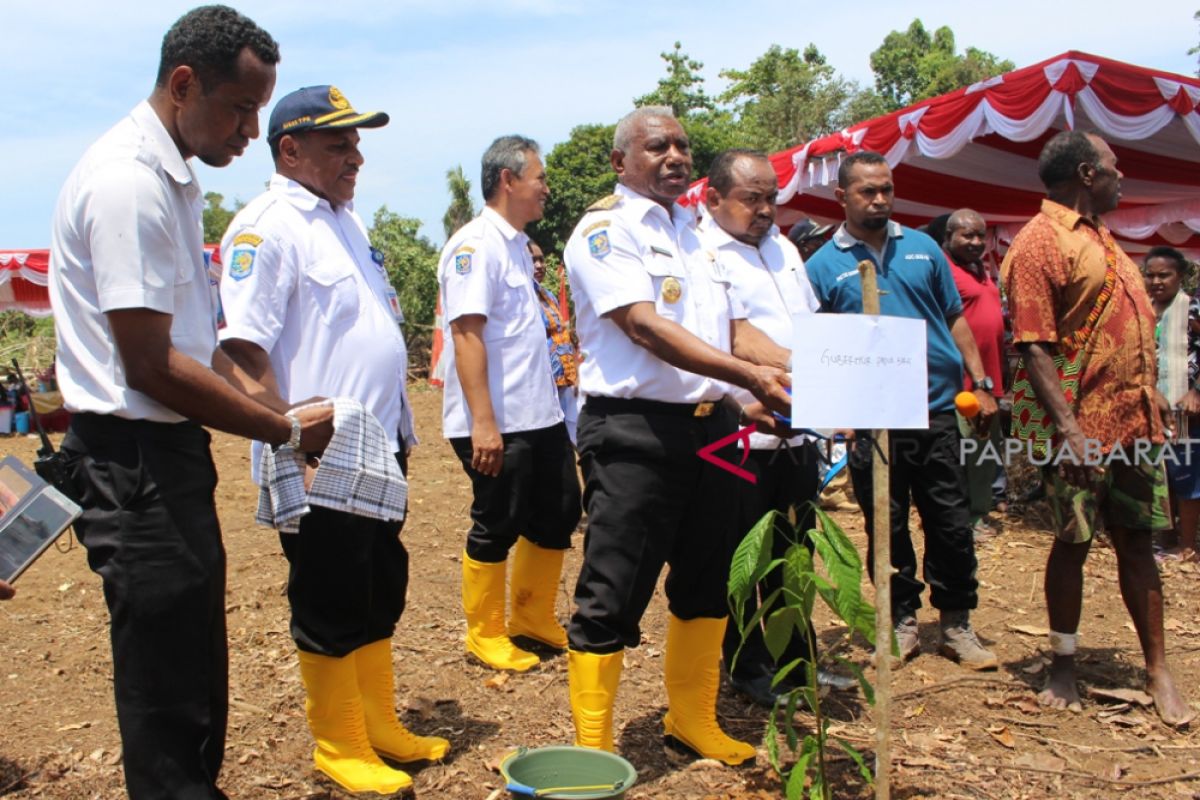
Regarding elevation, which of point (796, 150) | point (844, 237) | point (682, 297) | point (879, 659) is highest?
point (796, 150)

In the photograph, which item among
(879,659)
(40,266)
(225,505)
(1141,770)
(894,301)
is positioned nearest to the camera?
(879,659)

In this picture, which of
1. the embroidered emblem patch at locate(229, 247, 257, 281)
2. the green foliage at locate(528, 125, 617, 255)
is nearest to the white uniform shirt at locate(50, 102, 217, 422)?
the embroidered emblem patch at locate(229, 247, 257, 281)

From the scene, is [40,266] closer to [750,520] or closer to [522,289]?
[522,289]

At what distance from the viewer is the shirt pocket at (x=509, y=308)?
439cm

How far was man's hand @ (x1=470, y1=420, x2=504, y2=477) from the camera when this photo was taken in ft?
13.6

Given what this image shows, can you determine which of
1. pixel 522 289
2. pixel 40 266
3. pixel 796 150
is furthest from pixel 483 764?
pixel 40 266

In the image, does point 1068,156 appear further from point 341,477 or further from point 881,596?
point 341,477

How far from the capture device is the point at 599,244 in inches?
125

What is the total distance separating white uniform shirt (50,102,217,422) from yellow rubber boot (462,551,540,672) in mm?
2229

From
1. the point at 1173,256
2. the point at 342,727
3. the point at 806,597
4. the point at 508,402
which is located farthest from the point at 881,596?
the point at 1173,256

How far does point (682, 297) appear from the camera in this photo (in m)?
3.26

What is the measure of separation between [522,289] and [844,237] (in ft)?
4.63

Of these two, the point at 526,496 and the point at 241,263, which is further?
the point at 526,496

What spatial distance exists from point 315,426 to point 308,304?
23.7 inches
